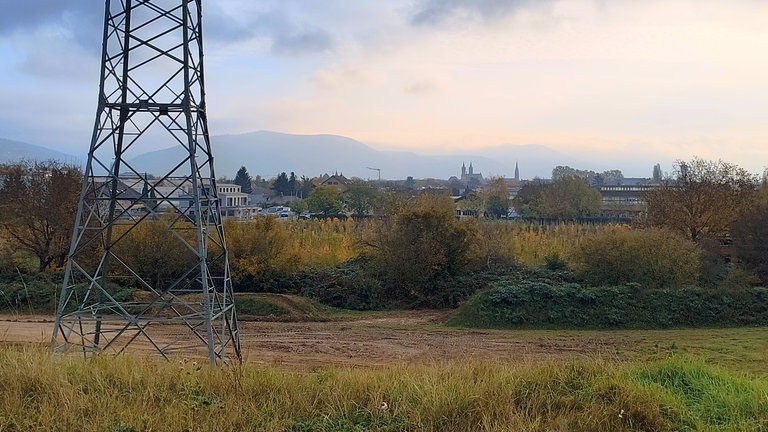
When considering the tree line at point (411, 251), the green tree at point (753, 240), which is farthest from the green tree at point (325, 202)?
the green tree at point (753, 240)

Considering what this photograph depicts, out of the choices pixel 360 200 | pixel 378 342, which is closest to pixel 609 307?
pixel 378 342

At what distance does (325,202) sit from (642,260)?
38125 millimetres

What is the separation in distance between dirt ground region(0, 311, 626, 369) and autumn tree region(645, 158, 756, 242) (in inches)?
587

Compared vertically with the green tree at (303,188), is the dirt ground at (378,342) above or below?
below

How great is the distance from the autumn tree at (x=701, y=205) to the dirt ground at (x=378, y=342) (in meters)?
14.9

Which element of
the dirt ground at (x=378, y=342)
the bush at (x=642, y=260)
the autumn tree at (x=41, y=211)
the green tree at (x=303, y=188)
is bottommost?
the dirt ground at (x=378, y=342)

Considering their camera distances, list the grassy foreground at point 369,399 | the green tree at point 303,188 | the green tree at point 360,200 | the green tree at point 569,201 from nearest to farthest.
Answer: the grassy foreground at point 369,399
the green tree at point 569,201
the green tree at point 360,200
the green tree at point 303,188

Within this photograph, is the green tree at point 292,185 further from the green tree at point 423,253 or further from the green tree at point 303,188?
the green tree at point 423,253

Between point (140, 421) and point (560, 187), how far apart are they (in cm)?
5656

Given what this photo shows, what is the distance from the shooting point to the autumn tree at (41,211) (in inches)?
1121

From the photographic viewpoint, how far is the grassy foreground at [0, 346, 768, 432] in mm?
5121

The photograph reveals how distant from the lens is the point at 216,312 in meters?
11.0

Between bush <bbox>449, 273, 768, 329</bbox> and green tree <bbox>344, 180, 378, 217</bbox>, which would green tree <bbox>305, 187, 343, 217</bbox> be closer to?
green tree <bbox>344, 180, 378, 217</bbox>

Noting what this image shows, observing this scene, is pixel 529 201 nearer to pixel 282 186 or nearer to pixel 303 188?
pixel 303 188
